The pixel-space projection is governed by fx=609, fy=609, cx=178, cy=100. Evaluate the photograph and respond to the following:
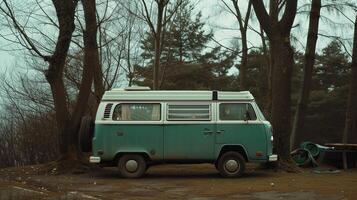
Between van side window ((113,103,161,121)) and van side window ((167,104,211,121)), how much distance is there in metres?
0.36

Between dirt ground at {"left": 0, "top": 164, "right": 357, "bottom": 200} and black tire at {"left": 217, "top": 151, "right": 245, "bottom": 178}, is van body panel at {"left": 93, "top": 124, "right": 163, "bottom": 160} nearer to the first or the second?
dirt ground at {"left": 0, "top": 164, "right": 357, "bottom": 200}

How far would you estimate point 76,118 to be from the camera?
59.8 feet

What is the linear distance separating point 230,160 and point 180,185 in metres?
2.31

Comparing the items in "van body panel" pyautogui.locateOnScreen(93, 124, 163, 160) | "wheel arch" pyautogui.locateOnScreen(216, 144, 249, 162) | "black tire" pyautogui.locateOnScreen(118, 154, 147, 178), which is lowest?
"black tire" pyautogui.locateOnScreen(118, 154, 147, 178)

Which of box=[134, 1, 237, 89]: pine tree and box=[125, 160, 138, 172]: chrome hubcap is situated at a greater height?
box=[134, 1, 237, 89]: pine tree

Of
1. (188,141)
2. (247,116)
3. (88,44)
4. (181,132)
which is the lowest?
(188,141)

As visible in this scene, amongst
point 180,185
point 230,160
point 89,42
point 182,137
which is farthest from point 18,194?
point 89,42

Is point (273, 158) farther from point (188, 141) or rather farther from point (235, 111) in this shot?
point (188, 141)

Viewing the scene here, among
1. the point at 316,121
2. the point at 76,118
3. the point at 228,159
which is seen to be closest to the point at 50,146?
the point at 76,118

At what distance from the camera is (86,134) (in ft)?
55.3

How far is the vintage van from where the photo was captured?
16.6 metres

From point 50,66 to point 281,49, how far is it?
7016 mm

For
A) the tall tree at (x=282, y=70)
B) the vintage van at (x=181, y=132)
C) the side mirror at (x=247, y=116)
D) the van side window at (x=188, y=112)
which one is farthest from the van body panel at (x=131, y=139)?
the tall tree at (x=282, y=70)

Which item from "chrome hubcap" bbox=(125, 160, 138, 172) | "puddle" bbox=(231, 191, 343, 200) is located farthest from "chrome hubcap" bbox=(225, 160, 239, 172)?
"puddle" bbox=(231, 191, 343, 200)
